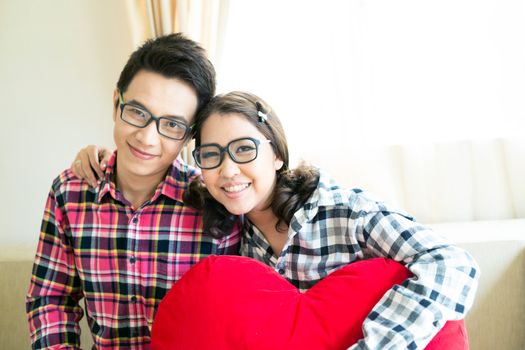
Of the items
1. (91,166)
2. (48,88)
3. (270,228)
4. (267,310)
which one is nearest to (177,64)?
(91,166)

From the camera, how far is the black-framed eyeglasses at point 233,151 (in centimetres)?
116

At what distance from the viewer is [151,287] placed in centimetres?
130

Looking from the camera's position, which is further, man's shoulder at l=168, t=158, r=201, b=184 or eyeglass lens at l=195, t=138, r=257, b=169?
man's shoulder at l=168, t=158, r=201, b=184

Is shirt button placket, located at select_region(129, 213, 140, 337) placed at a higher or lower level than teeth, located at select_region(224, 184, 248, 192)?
lower

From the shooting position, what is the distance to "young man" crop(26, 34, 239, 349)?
125cm

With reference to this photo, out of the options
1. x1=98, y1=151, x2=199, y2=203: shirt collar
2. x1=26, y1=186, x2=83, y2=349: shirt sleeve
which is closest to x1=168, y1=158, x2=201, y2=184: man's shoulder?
x1=98, y1=151, x2=199, y2=203: shirt collar

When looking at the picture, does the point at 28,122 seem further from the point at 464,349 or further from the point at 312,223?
the point at 464,349

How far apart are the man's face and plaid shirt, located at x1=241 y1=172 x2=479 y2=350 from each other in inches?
11.9

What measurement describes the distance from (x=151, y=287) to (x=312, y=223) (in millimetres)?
455

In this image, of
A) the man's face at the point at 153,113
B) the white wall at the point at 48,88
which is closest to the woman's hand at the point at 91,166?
the man's face at the point at 153,113

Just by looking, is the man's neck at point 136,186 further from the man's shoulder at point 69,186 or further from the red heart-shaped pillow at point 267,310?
the red heart-shaped pillow at point 267,310

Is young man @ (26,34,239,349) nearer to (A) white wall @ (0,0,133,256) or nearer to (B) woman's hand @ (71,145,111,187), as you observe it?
(B) woman's hand @ (71,145,111,187)

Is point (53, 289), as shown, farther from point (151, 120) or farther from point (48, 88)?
point (48, 88)

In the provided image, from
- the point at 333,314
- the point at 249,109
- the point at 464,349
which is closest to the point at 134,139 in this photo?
the point at 249,109
